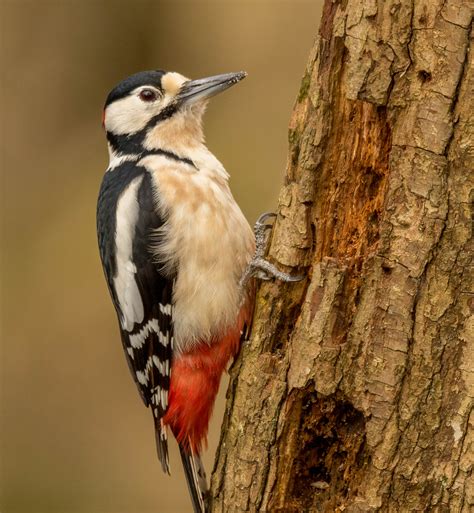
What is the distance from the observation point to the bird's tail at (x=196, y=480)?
3594 mm

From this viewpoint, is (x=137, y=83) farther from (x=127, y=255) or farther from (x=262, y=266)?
(x=262, y=266)

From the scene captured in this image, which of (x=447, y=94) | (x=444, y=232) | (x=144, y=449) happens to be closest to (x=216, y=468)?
(x=444, y=232)

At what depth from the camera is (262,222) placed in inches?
155

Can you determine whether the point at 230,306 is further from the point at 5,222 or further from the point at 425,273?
the point at 5,222

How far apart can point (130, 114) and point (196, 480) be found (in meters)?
1.81

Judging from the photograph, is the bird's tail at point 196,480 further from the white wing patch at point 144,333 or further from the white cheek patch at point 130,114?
the white cheek patch at point 130,114

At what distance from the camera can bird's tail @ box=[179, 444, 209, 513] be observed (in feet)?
11.8

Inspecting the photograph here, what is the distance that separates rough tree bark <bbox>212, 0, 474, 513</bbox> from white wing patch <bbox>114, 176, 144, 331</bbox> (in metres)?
0.94

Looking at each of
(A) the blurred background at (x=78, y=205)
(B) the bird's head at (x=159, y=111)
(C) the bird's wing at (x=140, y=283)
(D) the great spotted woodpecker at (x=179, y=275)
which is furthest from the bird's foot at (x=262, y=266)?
(A) the blurred background at (x=78, y=205)

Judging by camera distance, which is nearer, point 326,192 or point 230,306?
point 326,192

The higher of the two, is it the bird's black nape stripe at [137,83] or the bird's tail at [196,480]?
the bird's black nape stripe at [137,83]

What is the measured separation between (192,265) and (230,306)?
25 cm

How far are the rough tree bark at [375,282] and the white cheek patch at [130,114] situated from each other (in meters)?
1.36

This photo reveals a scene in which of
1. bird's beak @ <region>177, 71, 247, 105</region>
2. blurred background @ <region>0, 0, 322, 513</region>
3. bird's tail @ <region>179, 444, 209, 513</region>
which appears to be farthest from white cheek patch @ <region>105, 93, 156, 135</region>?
blurred background @ <region>0, 0, 322, 513</region>
